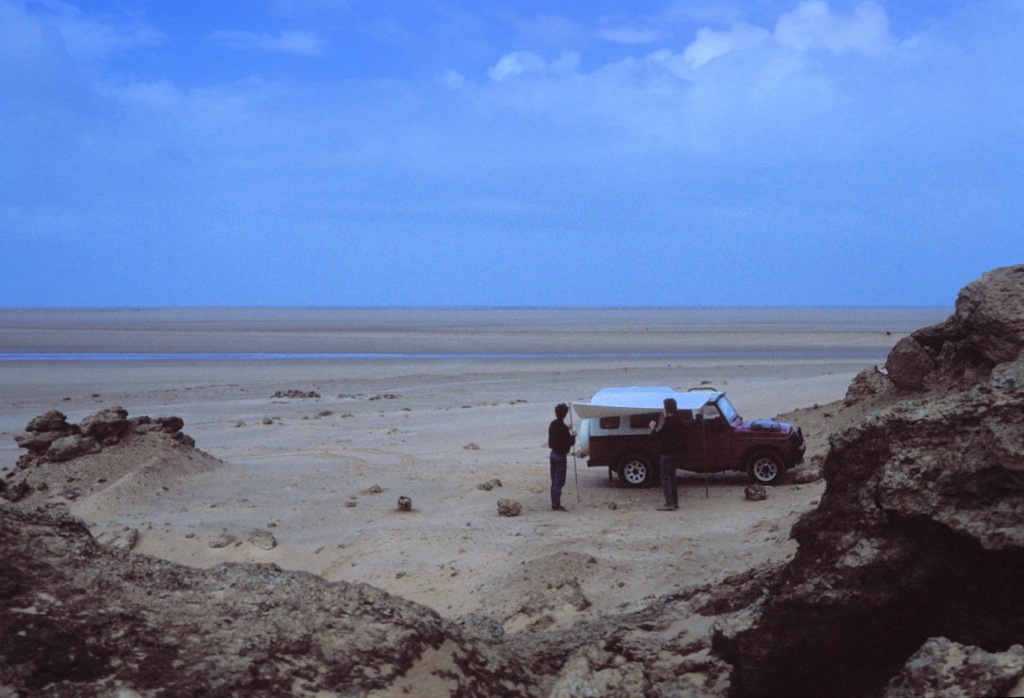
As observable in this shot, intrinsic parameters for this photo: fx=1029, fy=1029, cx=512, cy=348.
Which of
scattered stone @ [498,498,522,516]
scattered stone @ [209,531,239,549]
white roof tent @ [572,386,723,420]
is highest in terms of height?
white roof tent @ [572,386,723,420]

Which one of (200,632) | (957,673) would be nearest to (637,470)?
(200,632)

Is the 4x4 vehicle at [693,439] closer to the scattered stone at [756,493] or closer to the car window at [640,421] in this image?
the car window at [640,421]

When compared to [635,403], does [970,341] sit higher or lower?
higher

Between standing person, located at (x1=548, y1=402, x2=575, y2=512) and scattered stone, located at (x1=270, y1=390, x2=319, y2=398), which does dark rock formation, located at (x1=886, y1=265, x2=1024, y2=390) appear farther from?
scattered stone, located at (x1=270, y1=390, x2=319, y2=398)

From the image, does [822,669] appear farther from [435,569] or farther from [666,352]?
[666,352]

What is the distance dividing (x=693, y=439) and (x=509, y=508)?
3.38m

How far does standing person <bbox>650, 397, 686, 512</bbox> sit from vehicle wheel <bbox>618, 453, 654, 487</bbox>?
4.92 ft

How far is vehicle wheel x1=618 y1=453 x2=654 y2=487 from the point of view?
55.4 feet

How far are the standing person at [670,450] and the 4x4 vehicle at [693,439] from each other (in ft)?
3.75

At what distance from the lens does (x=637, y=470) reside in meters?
16.9

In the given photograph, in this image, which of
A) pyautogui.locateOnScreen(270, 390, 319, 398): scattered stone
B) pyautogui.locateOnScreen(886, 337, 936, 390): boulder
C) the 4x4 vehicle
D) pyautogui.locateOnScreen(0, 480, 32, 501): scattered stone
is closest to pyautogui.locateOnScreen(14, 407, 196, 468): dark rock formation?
pyautogui.locateOnScreen(0, 480, 32, 501): scattered stone

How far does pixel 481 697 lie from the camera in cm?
492

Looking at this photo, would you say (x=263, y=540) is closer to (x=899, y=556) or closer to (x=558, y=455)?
(x=558, y=455)

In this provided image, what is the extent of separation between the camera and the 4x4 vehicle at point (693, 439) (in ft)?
53.9
